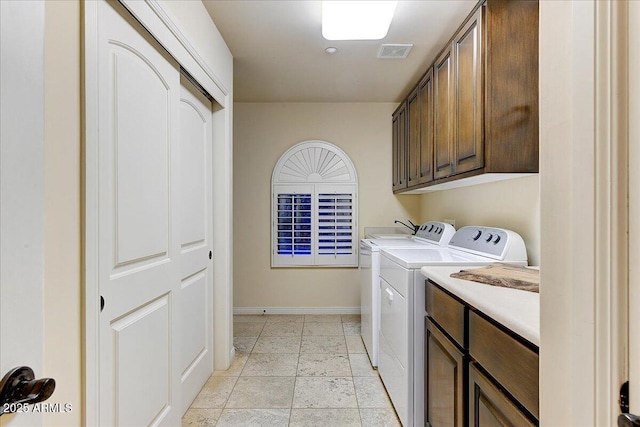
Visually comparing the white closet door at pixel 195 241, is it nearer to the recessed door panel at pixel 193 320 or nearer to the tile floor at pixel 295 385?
the recessed door panel at pixel 193 320

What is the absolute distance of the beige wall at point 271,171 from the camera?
12.2 ft

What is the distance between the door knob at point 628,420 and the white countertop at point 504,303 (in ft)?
1.02

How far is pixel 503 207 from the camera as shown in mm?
2051

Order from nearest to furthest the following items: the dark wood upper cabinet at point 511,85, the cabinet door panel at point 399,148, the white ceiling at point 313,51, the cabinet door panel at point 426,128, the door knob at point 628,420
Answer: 1. the door knob at point 628,420
2. the dark wood upper cabinet at point 511,85
3. the white ceiling at point 313,51
4. the cabinet door panel at point 426,128
5. the cabinet door panel at point 399,148

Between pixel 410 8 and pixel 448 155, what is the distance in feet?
3.09

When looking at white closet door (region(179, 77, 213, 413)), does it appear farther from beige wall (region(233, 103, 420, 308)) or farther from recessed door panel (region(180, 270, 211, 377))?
beige wall (region(233, 103, 420, 308))

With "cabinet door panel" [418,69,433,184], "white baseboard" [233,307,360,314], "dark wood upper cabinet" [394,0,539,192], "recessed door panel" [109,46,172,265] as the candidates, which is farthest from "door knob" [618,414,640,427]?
"white baseboard" [233,307,360,314]

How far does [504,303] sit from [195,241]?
1737 millimetres

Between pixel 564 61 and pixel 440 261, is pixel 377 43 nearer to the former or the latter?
pixel 440 261

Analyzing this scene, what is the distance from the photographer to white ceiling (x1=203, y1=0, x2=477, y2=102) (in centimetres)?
198

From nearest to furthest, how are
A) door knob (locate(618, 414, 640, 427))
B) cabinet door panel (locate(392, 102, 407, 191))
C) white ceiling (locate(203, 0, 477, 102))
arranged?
door knob (locate(618, 414, 640, 427)) → white ceiling (locate(203, 0, 477, 102)) → cabinet door panel (locate(392, 102, 407, 191))

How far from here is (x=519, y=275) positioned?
136 centimetres

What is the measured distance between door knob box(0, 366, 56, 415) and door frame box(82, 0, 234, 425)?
1.61ft

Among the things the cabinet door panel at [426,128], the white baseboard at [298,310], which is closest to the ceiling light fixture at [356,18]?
the cabinet door panel at [426,128]
